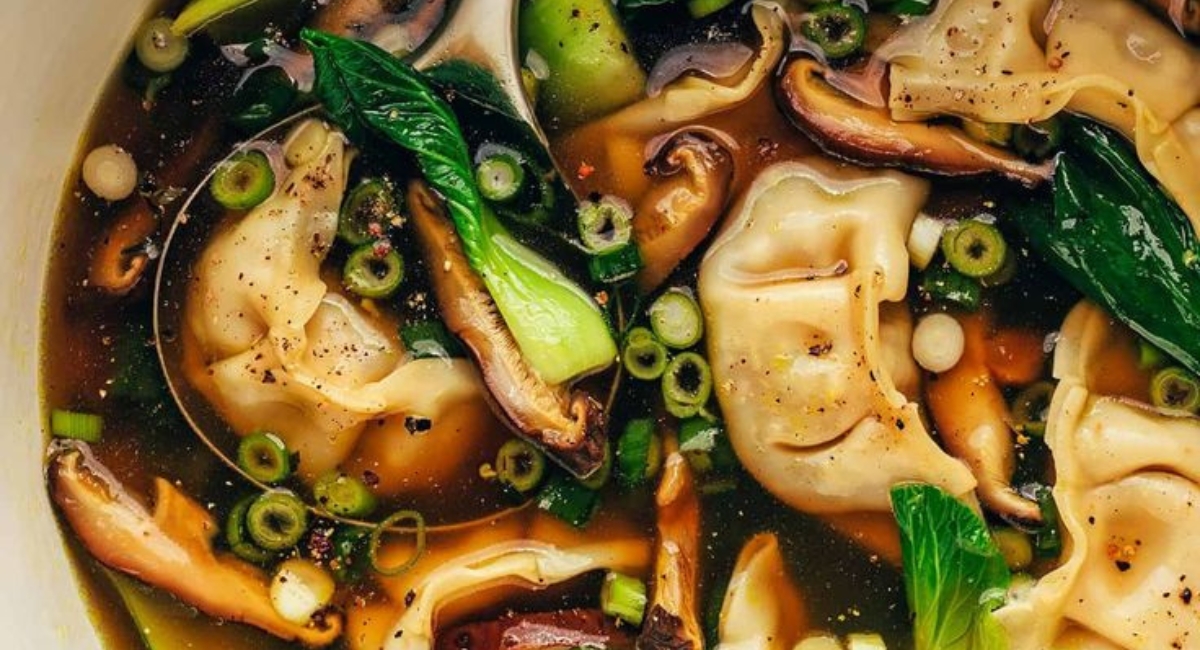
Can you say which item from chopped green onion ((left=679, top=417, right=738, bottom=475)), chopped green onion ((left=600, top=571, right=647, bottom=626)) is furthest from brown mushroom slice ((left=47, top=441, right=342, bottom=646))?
chopped green onion ((left=679, top=417, right=738, bottom=475))

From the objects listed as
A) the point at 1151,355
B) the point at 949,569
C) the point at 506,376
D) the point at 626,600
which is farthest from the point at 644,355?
the point at 1151,355

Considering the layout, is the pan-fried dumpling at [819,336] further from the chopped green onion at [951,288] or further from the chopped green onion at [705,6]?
the chopped green onion at [705,6]

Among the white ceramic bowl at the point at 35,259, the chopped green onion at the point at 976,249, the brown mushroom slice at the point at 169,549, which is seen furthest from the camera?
the brown mushroom slice at the point at 169,549

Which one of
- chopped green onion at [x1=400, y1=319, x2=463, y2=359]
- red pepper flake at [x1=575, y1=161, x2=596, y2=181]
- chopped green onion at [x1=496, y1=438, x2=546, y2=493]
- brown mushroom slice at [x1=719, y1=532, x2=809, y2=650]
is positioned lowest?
brown mushroom slice at [x1=719, y1=532, x2=809, y2=650]

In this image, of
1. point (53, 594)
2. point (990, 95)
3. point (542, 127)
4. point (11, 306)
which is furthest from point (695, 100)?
point (53, 594)

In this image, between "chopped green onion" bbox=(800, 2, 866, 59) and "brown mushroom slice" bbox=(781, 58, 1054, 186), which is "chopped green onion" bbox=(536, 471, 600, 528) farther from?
"chopped green onion" bbox=(800, 2, 866, 59)

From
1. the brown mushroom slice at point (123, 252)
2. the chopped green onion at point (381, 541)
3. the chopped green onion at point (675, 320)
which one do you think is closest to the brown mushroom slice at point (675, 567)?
the chopped green onion at point (675, 320)

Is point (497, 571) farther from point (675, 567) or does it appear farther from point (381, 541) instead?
point (675, 567)
